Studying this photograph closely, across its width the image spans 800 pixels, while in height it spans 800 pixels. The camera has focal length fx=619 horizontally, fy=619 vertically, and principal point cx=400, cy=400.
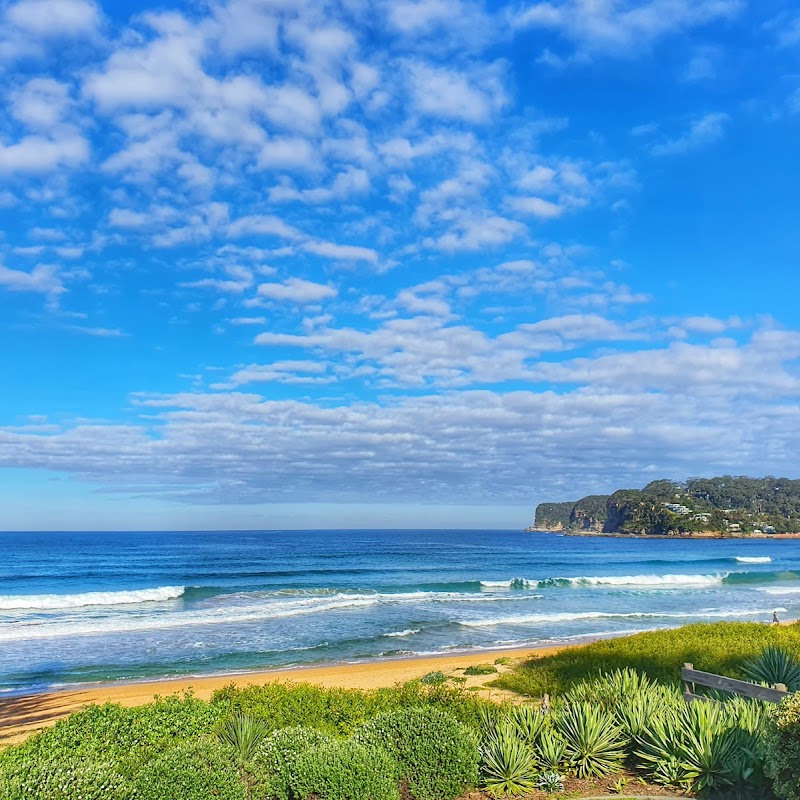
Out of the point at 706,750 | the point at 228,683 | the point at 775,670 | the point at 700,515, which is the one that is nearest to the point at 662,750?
the point at 706,750

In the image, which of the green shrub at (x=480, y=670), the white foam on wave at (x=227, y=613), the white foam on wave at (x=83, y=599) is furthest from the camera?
the white foam on wave at (x=83, y=599)

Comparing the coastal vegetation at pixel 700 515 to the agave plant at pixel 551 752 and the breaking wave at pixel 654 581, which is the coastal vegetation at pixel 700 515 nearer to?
the breaking wave at pixel 654 581

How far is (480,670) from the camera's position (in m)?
18.0

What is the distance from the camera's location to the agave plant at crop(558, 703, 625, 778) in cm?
761

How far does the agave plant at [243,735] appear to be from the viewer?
7277 millimetres

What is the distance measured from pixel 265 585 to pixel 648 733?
42.5m

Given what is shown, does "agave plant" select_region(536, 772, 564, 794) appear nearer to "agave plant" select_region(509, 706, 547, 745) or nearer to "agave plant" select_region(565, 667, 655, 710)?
"agave plant" select_region(509, 706, 547, 745)

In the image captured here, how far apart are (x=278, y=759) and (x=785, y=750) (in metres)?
5.18

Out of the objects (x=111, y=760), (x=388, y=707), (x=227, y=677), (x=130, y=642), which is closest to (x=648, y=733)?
(x=388, y=707)

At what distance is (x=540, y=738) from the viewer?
7.84 meters

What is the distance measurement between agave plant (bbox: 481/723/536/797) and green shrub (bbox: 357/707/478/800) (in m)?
0.25

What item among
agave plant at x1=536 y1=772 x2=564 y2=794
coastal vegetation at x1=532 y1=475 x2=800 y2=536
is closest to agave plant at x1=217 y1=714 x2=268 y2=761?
agave plant at x1=536 y1=772 x2=564 y2=794

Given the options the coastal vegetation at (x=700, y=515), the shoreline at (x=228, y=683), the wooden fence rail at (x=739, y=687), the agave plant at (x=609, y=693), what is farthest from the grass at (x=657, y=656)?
the coastal vegetation at (x=700, y=515)

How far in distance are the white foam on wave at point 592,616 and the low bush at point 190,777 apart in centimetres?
2440
